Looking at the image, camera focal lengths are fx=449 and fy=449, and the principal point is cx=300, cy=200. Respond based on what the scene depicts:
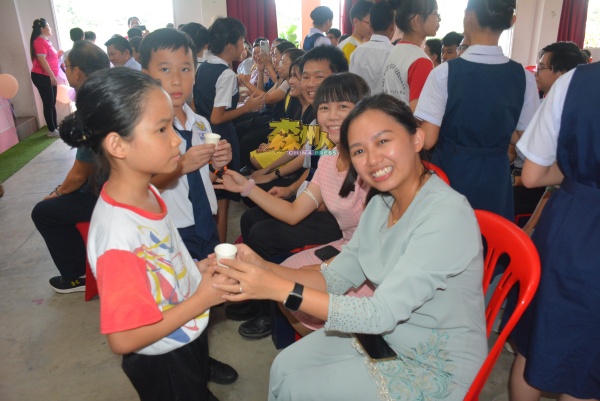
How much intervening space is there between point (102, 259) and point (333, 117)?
1.30 m

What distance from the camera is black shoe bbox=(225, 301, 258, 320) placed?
94.3 inches

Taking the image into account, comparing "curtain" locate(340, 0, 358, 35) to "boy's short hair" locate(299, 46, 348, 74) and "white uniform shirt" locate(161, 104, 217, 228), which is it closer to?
"boy's short hair" locate(299, 46, 348, 74)

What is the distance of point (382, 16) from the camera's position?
3195mm

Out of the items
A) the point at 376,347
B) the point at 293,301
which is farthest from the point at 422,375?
the point at 293,301

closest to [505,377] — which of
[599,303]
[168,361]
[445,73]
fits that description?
[599,303]

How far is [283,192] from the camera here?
258 centimetres

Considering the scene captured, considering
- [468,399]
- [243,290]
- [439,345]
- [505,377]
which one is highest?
[243,290]

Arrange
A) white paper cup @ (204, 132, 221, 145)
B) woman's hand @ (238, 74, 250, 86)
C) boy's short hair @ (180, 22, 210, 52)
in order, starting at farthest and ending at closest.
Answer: woman's hand @ (238, 74, 250, 86) → boy's short hair @ (180, 22, 210, 52) → white paper cup @ (204, 132, 221, 145)

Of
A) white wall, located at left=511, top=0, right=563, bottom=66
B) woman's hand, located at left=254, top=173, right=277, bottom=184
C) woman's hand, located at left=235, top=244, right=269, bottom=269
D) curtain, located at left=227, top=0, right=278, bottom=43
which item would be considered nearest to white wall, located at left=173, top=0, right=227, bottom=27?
curtain, located at left=227, top=0, right=278, bottom=43

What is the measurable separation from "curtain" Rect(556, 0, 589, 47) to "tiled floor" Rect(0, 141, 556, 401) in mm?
8978

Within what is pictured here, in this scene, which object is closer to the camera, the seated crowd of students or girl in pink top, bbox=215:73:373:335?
the seated crowd of students

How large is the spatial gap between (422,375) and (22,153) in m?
6.25

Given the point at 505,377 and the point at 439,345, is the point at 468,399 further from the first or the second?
the point at 505,377

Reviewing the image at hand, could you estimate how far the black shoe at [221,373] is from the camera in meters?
1.96
